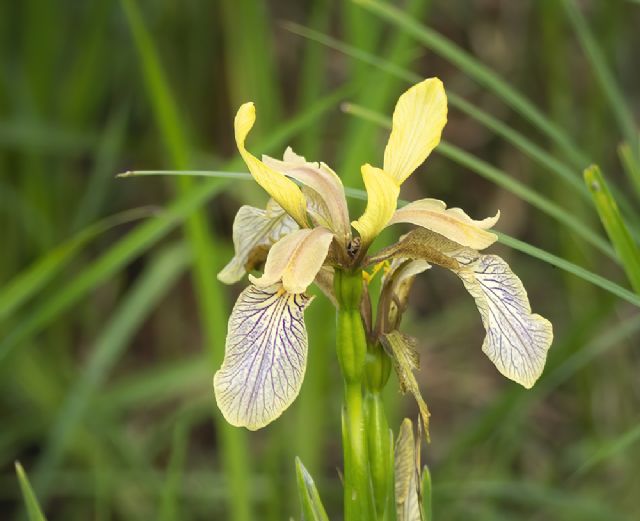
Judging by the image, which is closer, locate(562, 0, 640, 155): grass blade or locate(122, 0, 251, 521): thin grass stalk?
locate(562, 0, 640, 155): grass blade

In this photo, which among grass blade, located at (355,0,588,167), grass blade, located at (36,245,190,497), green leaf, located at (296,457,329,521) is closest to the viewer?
green leaf, located at (296,457,329,521)

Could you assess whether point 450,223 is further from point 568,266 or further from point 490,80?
point 490,80

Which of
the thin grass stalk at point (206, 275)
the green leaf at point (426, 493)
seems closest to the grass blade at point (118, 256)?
the thin grass stalk at point (206, 275)

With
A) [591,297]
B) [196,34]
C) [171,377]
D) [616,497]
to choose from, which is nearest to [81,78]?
[196,34]

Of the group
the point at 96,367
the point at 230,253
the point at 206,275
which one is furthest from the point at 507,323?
the point at 230,253

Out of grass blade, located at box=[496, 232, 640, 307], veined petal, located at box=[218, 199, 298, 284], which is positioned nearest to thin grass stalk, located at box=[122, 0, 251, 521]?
veined petal, located at box=[218, 199, 298, 284]

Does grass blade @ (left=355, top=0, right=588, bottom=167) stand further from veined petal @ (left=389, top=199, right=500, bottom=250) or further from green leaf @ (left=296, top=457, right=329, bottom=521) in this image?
green leaf @ (left=296, top=457, right=329, bottom=521)
